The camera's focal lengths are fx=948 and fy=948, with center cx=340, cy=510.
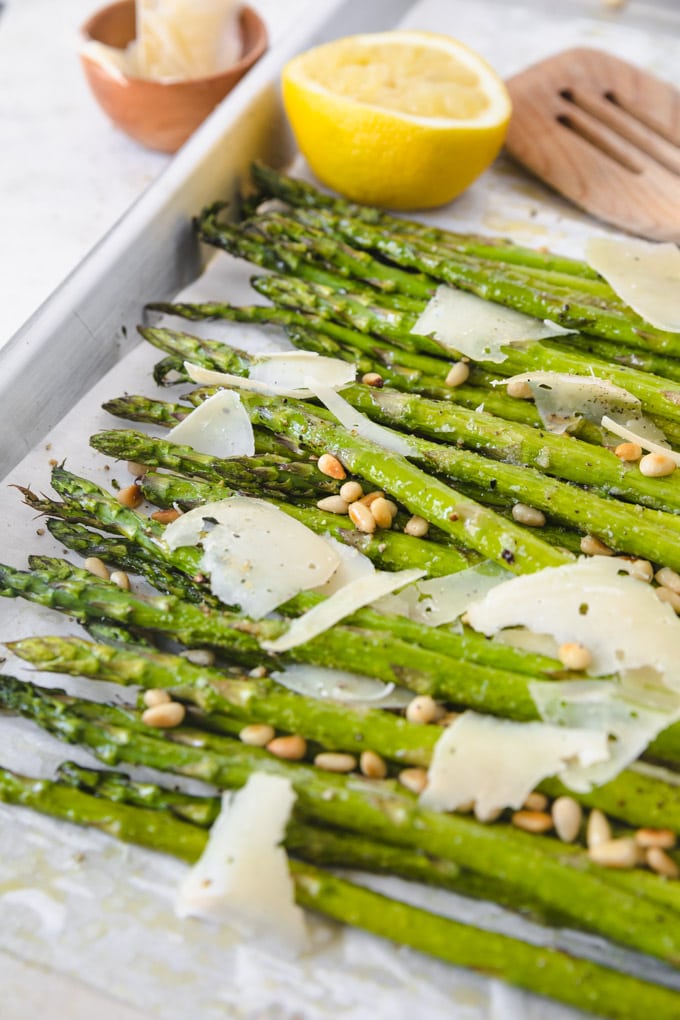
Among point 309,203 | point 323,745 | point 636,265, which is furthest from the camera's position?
point 309,203

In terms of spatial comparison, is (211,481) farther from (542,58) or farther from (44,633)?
(542,58)

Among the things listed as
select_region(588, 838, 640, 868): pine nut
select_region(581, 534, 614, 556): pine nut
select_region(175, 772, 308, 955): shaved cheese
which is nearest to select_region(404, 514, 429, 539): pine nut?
select_region(581, 534, 614, 556): pine nut

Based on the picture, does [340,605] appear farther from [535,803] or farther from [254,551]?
[535,803]

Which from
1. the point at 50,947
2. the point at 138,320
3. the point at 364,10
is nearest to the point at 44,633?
the point at 50,947

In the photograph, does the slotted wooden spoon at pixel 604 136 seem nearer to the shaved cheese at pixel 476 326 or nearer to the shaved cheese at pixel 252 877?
the shaved cheese at pixel 476 326

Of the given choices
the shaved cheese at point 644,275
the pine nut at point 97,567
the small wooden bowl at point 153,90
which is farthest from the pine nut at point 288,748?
the small wooden bowl at point 153,90
